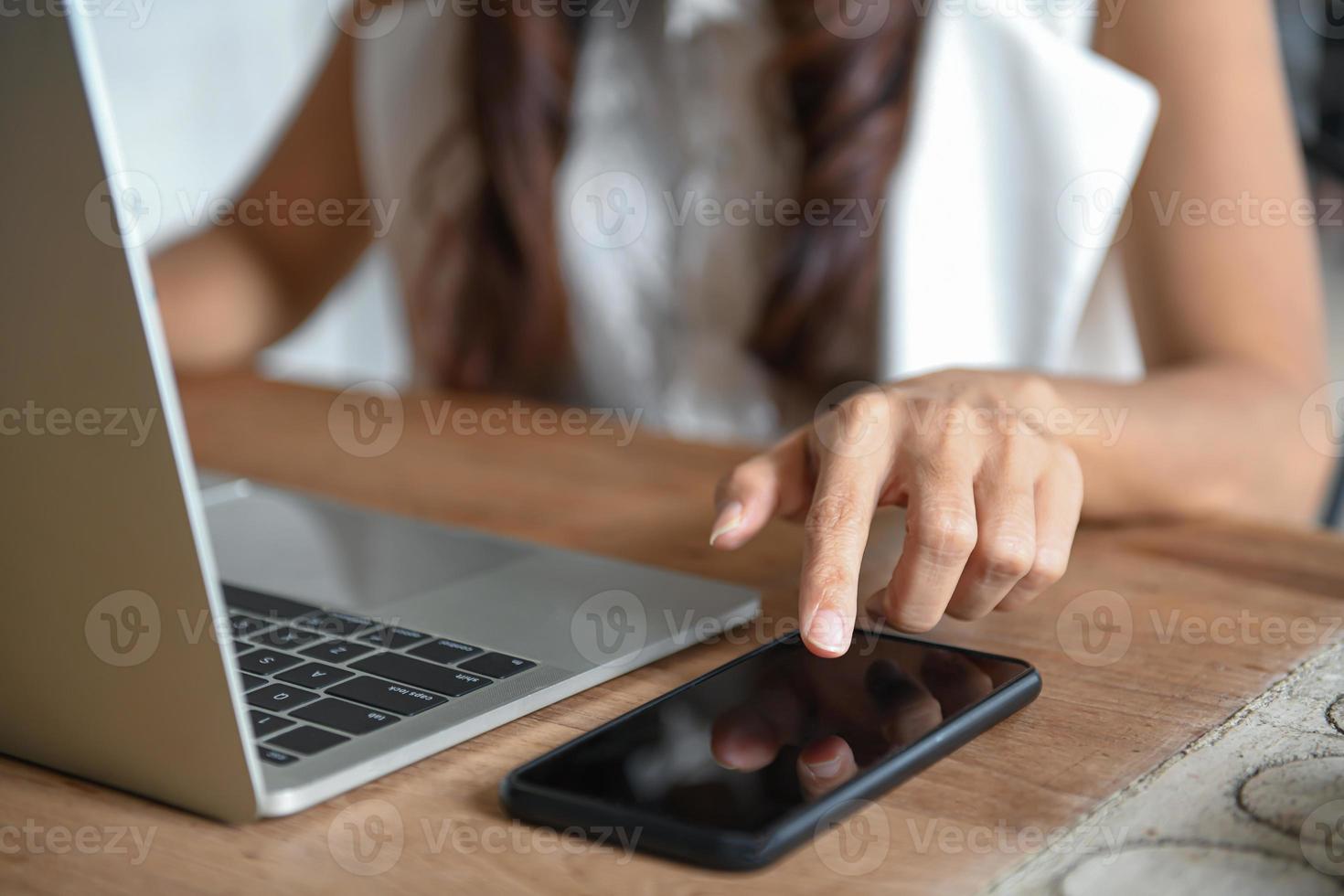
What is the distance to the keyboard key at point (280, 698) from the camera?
399mm

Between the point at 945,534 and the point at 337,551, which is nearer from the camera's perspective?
the point at 945,534

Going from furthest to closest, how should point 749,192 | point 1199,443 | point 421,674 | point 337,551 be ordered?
point 749,192
point 1199,443
point 337,551
point 421,674

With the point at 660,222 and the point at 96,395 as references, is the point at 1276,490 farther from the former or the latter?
the point at 96,395

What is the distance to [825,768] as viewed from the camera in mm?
356

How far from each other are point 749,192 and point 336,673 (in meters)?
0.80

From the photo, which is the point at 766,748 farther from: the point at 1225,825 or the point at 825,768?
the point at 1225,825

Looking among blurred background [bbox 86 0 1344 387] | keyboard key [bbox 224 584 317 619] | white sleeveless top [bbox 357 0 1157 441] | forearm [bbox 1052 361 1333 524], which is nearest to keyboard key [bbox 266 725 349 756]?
keyboard key [bbox 224 584 317 619]

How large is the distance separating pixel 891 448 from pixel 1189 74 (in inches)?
22.5

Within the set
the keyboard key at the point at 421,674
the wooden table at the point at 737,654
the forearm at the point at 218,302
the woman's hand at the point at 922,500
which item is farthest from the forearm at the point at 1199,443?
the forearm at the point at 218,302

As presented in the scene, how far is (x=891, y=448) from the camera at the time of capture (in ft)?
1.63

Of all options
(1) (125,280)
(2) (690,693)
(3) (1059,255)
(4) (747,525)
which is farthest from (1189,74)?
(1) (125,280)

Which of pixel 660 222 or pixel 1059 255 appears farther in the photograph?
pixel 660 222

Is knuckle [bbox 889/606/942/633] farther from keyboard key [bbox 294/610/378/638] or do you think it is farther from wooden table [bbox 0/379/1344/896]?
keyboard key [bbox 294/610/378/638]

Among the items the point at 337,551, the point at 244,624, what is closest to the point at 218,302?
the point at 337,551
